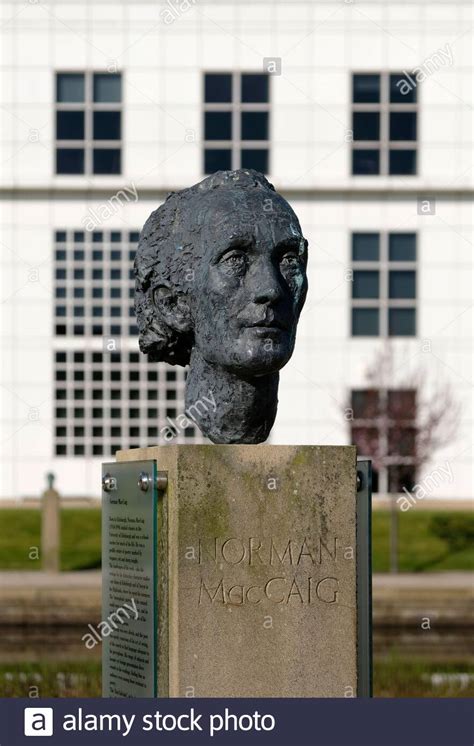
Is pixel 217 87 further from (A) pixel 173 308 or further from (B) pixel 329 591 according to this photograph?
(B) pixel 329 591

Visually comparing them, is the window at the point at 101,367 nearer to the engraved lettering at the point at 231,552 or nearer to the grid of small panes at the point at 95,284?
the grid of small panes at the point at 95,284

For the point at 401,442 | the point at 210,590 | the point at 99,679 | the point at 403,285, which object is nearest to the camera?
the point at 210,590

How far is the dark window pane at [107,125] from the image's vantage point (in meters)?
39.0

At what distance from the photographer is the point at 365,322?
40.7 meters

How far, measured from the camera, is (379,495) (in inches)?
1576

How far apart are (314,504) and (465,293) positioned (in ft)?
108

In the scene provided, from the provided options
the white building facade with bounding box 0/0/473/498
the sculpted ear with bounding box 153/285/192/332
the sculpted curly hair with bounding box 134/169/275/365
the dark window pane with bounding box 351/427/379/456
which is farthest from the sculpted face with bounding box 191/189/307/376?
the white building facade with bounding box 0/0/473/498

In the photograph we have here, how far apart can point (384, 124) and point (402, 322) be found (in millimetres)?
5366

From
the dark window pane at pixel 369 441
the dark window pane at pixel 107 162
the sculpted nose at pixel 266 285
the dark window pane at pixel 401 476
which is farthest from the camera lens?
the dark window pane at pixel 107 162

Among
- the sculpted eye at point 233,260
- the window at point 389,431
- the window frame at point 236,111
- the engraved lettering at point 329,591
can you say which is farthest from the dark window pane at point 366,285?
the engraved lettering at point 329,591

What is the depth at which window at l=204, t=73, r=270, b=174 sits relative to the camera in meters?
38.9

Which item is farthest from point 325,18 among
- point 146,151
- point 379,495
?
point 379,495

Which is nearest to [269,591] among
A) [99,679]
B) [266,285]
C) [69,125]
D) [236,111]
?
[266,285]

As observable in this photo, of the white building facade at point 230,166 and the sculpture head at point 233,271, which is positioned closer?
the sculpture head at point 233,271
